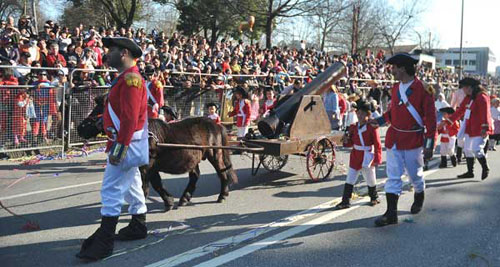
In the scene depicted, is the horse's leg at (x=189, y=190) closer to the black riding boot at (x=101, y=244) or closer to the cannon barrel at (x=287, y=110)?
the cannon barrel at (x=287, y=110)

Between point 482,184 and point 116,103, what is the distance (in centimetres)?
665

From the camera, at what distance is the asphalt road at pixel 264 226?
4520mm

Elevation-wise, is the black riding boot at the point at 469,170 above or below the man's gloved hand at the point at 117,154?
below

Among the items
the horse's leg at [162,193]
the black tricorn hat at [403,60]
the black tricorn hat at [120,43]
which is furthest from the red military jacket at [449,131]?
the black tricorn hat at [120,43]

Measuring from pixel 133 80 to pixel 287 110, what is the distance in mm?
3886

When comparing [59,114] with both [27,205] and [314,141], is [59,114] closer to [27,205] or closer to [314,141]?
[27,205]

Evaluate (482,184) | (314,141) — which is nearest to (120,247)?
(314,141)

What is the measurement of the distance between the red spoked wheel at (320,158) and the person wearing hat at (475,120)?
2.19m

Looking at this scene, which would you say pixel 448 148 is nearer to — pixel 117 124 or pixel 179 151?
pixel 179 151

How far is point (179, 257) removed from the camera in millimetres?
4480

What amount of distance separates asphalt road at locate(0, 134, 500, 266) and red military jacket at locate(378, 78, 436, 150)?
101 centimetres

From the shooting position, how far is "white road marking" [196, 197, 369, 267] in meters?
4.41

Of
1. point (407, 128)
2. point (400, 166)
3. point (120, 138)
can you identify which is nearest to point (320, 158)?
point (400, 166)

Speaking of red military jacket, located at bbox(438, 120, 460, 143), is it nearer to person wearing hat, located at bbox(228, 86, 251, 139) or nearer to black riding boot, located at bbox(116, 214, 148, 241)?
person wearing hat, located at bbox(228, 86, 251, 139)
